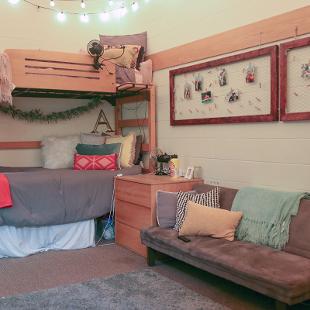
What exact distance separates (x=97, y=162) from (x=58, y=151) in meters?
0.55

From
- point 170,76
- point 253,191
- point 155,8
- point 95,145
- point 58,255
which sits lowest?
point 58,255

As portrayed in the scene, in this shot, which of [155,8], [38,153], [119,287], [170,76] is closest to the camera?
[119,287]

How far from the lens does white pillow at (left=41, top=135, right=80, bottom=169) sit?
4.43m

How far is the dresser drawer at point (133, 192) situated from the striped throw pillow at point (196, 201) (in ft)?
1.03

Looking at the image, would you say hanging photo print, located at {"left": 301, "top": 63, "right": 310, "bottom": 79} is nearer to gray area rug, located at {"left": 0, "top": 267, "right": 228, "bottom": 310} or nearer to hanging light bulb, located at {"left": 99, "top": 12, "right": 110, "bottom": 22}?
gray area rug, located at {"left": 0, "top": 267, "right": 228, "bottom": 310}

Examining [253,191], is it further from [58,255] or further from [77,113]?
[77,113]

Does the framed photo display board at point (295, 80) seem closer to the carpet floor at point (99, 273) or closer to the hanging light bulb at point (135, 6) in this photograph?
the carpet floor at point (99, 273)

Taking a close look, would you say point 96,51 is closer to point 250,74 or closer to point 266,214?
point 250,74

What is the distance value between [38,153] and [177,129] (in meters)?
1.69

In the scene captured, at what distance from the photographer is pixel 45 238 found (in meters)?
3.70

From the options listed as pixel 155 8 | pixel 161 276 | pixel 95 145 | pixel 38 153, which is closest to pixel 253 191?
pixel 161 276

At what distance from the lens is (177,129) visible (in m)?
4.07

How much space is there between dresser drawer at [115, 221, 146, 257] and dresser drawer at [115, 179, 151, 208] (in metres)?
0.26

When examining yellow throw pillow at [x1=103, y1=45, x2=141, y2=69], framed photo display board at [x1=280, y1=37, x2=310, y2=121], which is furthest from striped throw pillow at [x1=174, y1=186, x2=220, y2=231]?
yellow throw pillow at [x1=103, y1=45, x2=141, y2=69]
